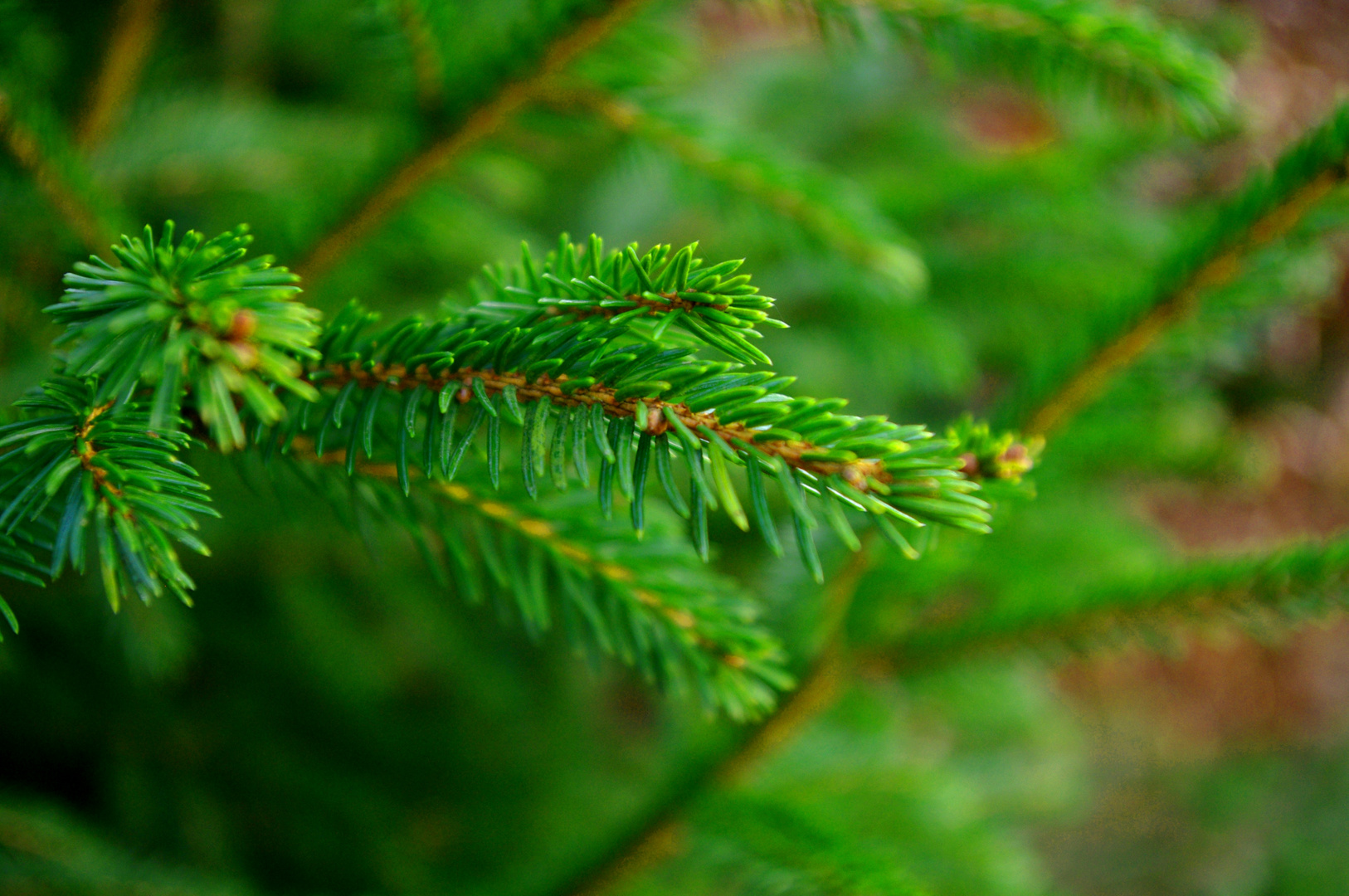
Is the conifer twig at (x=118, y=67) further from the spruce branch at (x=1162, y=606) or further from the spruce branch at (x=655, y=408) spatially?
the spruce branch at (x=1162, y=606)

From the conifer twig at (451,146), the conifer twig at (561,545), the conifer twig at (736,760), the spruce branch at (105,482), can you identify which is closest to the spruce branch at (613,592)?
the conifer twig at (561,545)

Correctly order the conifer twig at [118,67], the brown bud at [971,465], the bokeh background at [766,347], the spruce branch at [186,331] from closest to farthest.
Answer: the spruce branch at [186,331] < the brown bud at [971,465] < the bokeh background at [766,347] < the conifer twig at [118,67]

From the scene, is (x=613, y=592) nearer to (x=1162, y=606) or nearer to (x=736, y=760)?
(x=736, y=760)

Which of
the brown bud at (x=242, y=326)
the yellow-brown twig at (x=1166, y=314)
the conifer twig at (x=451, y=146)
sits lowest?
the brown bud at (x=242, y=326)

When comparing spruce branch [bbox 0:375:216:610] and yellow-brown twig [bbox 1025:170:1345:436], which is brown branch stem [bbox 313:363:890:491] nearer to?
spruce branch [bbox 0:375:216:610]

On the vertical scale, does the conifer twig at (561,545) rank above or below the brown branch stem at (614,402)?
below

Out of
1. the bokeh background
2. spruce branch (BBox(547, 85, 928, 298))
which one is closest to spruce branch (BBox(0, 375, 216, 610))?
the bokeh background

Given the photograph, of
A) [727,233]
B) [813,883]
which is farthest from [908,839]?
[727,233]
